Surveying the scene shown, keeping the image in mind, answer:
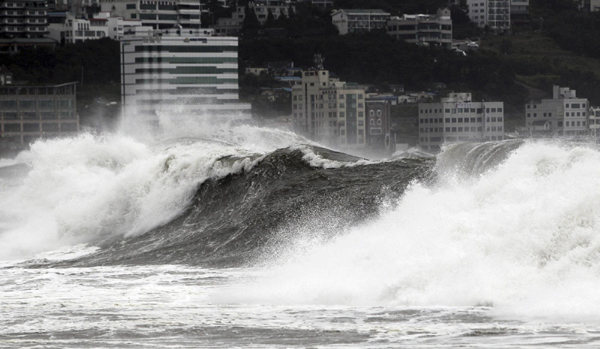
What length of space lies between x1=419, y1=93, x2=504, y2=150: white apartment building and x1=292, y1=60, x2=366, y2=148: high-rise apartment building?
6832 millimetres

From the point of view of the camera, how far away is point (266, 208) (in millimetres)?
27750

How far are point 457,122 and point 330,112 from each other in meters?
13.4

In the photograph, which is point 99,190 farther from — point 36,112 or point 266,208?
point 36,112

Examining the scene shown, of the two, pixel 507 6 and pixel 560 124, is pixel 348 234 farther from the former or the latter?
pixel 507 6

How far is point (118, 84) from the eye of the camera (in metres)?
130

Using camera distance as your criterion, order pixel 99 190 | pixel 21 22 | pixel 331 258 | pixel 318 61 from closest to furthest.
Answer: pixel 331 258, pixel 99 190, pixel 318 61, pixel 21 22

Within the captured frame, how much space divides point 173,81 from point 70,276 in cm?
10176

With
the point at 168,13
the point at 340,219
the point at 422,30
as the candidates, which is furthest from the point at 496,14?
the point at 340,219

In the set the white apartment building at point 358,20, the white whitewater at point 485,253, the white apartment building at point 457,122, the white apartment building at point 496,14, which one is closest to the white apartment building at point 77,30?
the white apartment building at point 358,20

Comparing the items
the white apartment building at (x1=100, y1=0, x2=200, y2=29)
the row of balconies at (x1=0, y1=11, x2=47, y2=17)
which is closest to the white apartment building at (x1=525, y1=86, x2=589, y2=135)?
the white apartment building at (x1=100, y1=0, x2=200, y2=29)

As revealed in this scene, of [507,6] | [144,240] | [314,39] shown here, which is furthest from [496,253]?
[507,6]

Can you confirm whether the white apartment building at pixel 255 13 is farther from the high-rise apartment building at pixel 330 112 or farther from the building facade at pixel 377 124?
the building facade at pixel 377 124

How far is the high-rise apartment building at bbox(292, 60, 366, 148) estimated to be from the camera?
120000 mm

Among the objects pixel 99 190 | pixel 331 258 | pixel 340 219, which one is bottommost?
pixel 99 190
